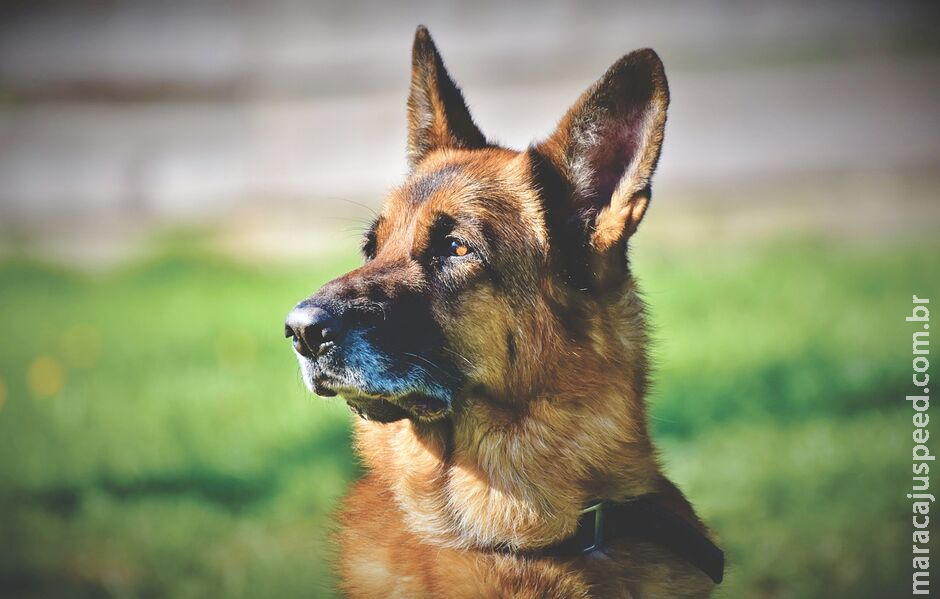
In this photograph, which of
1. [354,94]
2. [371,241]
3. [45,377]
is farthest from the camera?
[354,94]

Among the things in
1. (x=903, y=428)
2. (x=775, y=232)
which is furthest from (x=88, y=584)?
(x=775, y=232)

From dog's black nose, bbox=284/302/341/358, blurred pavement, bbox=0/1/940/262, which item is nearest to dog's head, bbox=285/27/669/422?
dog's black nose, bbox=284/302/341/358

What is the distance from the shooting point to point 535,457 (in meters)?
3.11

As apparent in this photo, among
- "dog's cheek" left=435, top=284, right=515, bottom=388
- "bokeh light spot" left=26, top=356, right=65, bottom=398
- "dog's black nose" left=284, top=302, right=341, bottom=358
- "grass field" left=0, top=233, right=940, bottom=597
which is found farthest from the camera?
"bokeh light spot" left=26, top=356, right=65, bottom=398

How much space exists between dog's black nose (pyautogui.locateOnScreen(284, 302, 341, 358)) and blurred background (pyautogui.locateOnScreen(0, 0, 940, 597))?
1689 mm

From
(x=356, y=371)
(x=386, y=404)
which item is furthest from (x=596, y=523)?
(x=356, y=371)

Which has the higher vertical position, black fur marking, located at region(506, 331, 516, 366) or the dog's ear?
the dog's ear

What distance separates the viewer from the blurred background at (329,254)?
16.4 feet

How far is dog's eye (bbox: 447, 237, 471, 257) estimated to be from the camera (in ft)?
10.6

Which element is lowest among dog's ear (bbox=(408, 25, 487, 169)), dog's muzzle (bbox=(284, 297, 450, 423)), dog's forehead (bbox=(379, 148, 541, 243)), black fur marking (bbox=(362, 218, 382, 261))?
dog's muzzle (bbox=(284, 297, 450, 423))

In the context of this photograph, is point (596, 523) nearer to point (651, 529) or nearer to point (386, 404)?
point (651, 529)

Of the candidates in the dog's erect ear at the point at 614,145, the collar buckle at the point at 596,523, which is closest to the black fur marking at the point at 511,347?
the dog's erect ear at the point at 614,145

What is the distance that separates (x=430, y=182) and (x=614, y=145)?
661 millimetres

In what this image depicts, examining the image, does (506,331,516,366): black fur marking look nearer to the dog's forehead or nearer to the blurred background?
the dog's forehead
